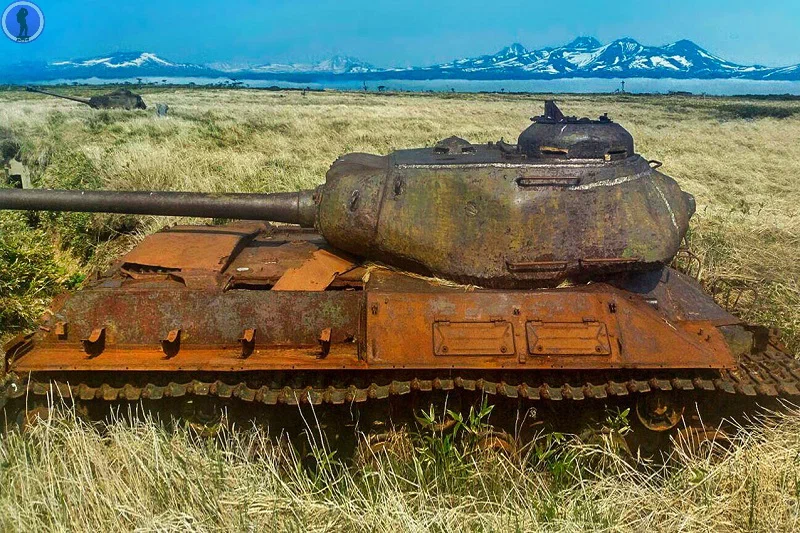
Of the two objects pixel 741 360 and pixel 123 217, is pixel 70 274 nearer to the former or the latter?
pixel 123 217

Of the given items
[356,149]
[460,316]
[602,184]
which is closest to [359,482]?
[460,316]

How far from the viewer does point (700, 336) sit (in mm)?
4723

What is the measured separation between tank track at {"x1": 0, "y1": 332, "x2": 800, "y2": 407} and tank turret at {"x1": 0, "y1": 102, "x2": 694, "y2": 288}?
833mm

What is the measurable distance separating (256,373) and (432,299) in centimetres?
136

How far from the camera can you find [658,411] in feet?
15.5

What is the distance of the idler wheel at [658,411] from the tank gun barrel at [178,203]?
10.5 feet

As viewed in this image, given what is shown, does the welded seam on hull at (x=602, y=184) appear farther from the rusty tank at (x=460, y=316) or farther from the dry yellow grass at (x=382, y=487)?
the dry yellow grass at (x=382, y=487)

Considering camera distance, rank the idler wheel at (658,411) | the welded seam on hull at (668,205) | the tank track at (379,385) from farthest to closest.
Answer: the welded seam on hull at (668,205) → the idler wheel at (658,411) → the tank track at (379,385)

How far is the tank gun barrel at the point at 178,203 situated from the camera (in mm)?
6070

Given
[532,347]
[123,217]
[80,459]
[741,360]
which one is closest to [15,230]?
[123,217]

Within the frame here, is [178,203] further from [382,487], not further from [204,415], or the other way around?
[382,487]

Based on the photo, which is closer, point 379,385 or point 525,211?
point 379,385

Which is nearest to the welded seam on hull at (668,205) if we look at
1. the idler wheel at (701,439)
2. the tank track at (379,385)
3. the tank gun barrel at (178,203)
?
the tank track at (379,385)

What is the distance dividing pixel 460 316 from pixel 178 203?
298 centimetres
